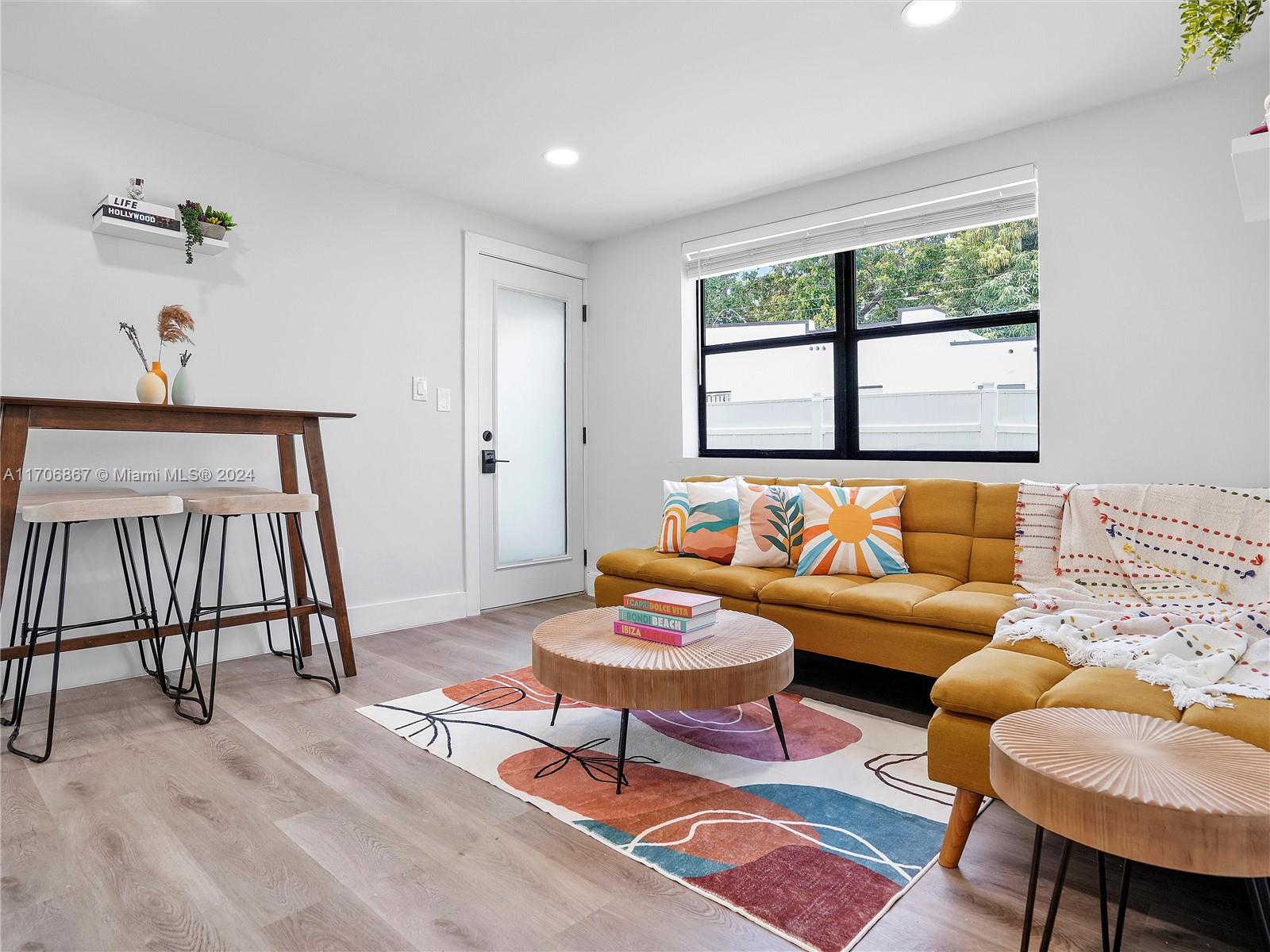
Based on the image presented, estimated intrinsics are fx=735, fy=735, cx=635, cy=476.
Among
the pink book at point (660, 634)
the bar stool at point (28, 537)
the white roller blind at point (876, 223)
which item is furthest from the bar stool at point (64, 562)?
the white roller blind at point (876, 223)

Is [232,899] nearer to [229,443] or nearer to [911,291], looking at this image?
[229,443]

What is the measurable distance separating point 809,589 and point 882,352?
1.53 metres

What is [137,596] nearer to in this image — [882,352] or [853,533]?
[853,533]

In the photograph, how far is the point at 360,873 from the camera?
167 centimetres

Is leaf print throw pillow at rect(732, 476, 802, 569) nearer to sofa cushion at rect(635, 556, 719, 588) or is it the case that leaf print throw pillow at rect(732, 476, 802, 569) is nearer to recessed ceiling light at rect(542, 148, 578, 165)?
sofa cushion at rect(635, 556, 719, 588)

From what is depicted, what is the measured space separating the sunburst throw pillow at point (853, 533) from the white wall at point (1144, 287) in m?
0.50

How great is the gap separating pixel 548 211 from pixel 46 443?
275cm

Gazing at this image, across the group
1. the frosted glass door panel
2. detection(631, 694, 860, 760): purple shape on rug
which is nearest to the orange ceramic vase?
the frosted glass door panel

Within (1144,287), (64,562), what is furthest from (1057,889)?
(64,562)

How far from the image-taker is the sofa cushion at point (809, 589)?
9.51 ft

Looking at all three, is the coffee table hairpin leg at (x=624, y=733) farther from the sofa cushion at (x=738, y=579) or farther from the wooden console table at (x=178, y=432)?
the wooden console table at (x=178, y=432)

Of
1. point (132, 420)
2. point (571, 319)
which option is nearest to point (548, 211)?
point (571, 319)

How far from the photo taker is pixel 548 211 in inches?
172

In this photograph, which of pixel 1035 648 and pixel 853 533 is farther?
pixel 853 533
